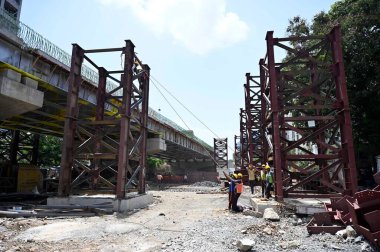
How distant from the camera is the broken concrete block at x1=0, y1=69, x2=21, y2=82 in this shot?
38.2 feet

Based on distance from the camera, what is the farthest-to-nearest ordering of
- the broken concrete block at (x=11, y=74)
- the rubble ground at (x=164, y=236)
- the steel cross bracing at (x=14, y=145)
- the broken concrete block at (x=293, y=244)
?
the steel cross bracing at (x=14, y=145) → the broken concrete block at (x=11, y=74) → the rubble ground at (x=164, y=236) → the broken concrete block at (x=293, y=244)

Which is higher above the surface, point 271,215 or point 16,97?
point 16,97

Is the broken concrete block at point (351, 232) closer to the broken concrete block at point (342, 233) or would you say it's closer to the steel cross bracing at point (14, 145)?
the broken concrete block at point (342, 233)

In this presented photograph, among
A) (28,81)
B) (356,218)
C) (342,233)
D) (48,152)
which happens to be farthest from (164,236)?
(48,152)

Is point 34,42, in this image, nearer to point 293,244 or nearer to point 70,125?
point 70,125

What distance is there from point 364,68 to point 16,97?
746 inches

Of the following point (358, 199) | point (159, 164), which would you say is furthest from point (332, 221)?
point (159, 164)

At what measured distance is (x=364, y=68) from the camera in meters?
18.3

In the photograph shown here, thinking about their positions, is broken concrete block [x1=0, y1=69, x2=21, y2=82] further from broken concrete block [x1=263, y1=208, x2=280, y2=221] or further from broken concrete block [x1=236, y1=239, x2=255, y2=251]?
broken concrete block [x1=236, y1=239, x2=255, y2=251]

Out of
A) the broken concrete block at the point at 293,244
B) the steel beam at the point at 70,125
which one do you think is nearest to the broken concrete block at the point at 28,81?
the steel beam at the point at 70,125

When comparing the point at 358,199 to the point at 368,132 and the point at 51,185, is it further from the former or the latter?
the point at 51,185

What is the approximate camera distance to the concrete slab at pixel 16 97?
1141cm

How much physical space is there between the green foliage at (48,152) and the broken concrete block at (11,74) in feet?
82.0

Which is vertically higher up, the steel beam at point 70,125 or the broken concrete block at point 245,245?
the steel beam at point 70,125
